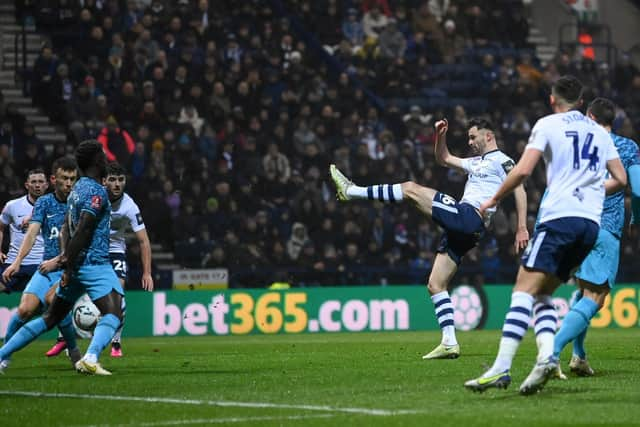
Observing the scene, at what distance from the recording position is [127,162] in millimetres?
23703

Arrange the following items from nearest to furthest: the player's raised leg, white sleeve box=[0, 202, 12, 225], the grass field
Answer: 1. the grass field
2. the player's raised leg
3. white sleeve box=[0, 202, 12, 225]

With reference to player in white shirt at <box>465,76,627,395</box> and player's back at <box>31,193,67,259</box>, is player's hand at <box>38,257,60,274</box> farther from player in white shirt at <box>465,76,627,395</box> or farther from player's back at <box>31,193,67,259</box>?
player in white shirt at <box>465,76,627,395</box>

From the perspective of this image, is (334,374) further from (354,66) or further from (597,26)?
(597,26)

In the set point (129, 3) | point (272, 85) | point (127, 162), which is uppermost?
point (129, 3)

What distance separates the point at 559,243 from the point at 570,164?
611 millimetres

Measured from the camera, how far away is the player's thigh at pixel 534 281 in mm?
8898

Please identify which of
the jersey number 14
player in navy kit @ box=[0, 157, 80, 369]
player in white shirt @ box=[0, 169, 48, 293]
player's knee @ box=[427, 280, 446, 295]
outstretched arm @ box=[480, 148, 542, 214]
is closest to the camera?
outstretched arm @ box=[480, 148, 542, 214]

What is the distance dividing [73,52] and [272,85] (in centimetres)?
438

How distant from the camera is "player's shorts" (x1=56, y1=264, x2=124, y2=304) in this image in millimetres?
11078

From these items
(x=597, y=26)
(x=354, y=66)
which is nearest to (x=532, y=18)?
(x=597, y=26)

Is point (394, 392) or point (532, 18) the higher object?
point (532, 18)

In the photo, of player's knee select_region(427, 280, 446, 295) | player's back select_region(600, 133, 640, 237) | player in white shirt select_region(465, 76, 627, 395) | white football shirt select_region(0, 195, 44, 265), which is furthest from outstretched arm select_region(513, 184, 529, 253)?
white football shirt select_region(0, 195, 44, 265)

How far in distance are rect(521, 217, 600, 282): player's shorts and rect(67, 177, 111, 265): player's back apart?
13.3ft

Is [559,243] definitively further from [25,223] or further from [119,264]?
[25,223]
